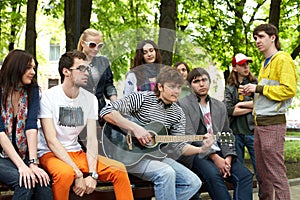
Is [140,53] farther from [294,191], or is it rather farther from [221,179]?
[294,191]

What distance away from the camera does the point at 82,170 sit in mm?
4293

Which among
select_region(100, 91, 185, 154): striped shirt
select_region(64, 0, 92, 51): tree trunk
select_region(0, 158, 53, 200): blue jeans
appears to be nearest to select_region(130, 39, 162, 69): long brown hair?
select_region(100, 91, 185, 154): striped shirt

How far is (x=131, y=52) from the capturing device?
4477mm

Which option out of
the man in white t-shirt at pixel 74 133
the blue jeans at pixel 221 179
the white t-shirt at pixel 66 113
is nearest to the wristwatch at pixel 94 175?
the man in white t-shirt at pixel 74 133

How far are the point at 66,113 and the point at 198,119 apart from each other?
1304mm

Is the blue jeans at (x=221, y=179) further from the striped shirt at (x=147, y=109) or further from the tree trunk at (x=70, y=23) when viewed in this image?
the tree trunk at (x=70, y=23)

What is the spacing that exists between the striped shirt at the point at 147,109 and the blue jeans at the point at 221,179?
1.78 feet

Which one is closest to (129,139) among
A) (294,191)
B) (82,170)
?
(82,170)

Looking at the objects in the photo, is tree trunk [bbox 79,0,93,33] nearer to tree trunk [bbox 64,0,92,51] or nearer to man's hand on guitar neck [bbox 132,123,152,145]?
tree trunk [bbox 64,0,92,51]

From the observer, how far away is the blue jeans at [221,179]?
191 inches

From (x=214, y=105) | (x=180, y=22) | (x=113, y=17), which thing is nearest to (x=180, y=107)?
(x=214, y=105)

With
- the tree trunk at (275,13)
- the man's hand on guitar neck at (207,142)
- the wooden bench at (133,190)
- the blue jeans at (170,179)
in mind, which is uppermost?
the tree trunk at (275,13)

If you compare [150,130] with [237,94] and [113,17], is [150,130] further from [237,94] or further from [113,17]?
[113,17]

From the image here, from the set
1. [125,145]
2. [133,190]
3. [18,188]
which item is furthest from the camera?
[133,190]
